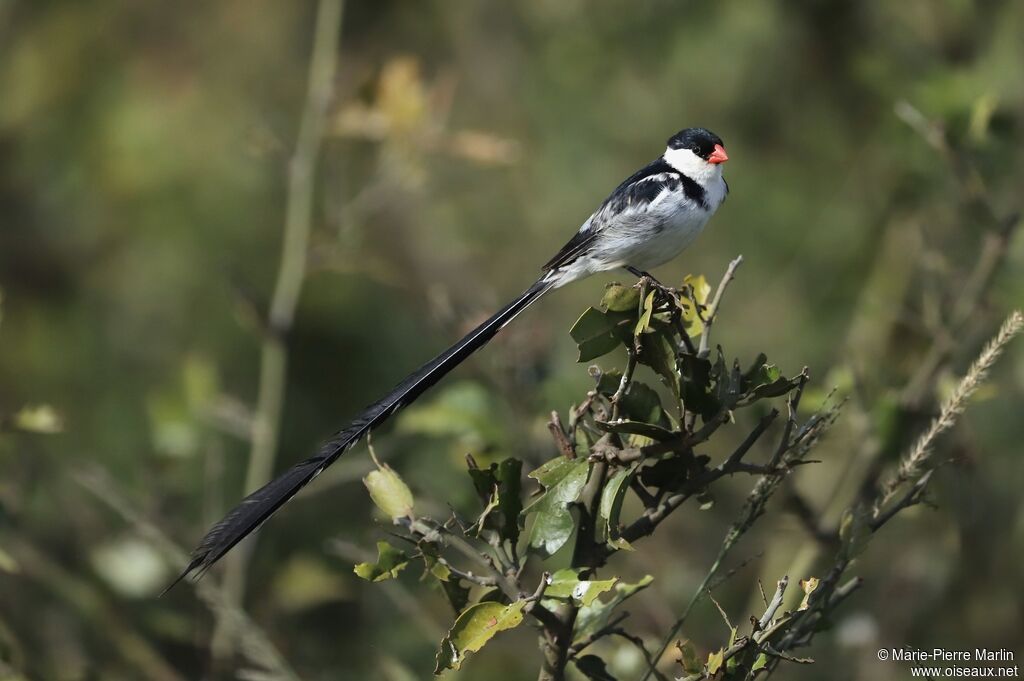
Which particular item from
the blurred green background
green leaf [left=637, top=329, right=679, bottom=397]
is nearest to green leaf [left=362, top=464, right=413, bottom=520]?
green leaf [left=637, top=329, right=679, bottom=397]

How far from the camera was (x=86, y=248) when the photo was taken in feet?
16.0

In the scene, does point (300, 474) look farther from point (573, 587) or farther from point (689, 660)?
point (689, 660)

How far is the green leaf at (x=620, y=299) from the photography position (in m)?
1.67

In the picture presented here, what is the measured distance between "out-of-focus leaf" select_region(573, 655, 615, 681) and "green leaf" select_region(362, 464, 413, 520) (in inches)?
11.5

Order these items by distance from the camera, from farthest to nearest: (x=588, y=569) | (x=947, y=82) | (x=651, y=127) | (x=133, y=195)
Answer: (x=133, y=195), (x=651, y=127), (x=947, y=82), (x=588, y=569)


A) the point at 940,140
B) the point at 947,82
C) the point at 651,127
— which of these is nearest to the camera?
the point at 940,140

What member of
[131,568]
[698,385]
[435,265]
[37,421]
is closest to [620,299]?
[698,385]

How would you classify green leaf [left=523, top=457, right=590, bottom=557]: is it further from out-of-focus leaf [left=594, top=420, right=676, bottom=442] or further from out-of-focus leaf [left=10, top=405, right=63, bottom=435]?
out-of-focus leaf [left=10, top=405, right=63, bottom=435]

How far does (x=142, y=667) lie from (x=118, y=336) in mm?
2611

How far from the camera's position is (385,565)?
1.51 m

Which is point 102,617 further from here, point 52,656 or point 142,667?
point 52,656

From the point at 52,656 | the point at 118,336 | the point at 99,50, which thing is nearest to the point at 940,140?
the point at 52,656

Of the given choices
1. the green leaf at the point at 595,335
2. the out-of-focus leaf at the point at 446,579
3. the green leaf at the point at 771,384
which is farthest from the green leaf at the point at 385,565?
the green leaf at the point at 771,384

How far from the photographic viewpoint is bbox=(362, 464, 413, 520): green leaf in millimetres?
1575
